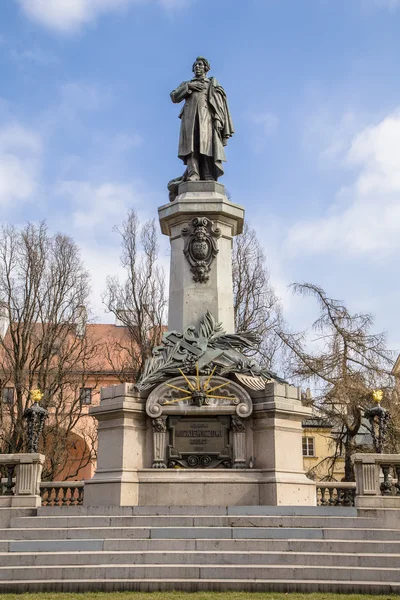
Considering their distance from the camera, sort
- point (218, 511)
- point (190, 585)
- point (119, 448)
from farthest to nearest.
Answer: point (119, 448) → point (218, 511) → point (190, 585)

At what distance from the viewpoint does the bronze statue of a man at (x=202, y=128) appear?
1645 centimetres

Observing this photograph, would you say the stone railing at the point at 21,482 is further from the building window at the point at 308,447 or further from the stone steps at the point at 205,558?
the building window at the point at 308,447

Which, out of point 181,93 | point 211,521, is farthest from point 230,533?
point 181,93

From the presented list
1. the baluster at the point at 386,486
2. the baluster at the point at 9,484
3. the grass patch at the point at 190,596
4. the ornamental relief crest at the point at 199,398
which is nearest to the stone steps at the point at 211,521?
the baluster at the point at 386,486

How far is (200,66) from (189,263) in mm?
4881

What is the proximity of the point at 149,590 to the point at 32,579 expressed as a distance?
61.7 inches

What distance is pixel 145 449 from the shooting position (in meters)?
13.5

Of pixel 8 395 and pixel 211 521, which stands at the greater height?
pixel 8 395

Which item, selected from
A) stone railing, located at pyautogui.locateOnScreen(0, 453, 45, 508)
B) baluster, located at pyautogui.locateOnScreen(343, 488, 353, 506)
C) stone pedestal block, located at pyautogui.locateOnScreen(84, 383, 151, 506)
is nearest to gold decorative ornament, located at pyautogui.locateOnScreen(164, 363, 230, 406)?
stone pedestal block, located at pyautogui.locateOnScreen(84, 383, 151, 506)

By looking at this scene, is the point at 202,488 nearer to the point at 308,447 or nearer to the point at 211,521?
the point at 211,521

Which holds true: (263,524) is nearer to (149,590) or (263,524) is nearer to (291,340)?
(149,590)

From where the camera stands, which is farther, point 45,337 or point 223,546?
point 45,337

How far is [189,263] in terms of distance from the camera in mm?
15477

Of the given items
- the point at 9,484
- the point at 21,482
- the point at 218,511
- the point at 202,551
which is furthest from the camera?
the point at 9,484
